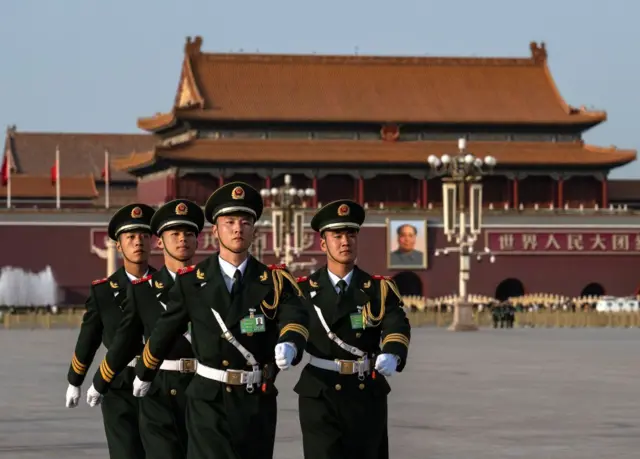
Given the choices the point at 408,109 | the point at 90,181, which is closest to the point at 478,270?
the point at 408,109

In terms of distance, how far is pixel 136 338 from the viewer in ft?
33.4

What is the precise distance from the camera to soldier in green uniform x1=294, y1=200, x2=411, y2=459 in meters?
9.50

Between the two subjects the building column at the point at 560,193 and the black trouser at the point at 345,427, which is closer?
the black trouser at the point at 345,427

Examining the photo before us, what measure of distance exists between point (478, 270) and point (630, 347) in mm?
33134

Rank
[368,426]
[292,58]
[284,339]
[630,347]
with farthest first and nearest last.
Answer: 1. [292,58]
2. [630,347]
3. [368,426]
4. [284,339]

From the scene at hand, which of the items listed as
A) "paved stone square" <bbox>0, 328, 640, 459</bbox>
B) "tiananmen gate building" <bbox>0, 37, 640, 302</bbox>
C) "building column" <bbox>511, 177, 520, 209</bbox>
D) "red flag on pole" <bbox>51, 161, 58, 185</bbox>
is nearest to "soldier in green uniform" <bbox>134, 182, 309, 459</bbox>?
"paved stone square" <bbox>0, 328, 640, 459</bbox>

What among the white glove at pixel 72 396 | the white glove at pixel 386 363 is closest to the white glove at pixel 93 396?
the white glove at pixel 72 396

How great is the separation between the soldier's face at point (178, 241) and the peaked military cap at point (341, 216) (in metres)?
0.89

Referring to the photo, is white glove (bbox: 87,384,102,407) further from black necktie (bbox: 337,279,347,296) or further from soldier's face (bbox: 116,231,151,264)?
black necktie (bbox: 337,279,347,296)

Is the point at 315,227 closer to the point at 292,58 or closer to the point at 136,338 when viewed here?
the point at 136,338

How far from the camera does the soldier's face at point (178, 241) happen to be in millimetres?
10250

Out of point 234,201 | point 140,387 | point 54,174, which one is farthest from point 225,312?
point 54,174

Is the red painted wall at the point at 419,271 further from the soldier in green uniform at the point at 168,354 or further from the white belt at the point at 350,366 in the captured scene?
the white belt at the point at 350,366

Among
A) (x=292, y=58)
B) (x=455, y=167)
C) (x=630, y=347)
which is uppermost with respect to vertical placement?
(x=292, y=58)
